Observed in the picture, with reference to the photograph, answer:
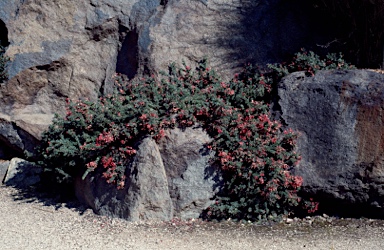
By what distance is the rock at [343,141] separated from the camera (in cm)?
488

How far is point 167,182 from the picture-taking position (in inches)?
204

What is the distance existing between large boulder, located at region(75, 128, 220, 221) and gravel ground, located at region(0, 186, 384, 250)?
144 mm

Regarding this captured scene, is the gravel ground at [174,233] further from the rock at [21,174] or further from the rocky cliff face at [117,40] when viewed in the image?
the rocky cliff face at [117,40]

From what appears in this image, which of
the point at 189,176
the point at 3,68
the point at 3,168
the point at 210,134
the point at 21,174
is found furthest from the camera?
the point at 3,68

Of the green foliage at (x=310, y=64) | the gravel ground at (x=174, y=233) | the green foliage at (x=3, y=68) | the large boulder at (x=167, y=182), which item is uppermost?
the green foliage at (x=310, y=64)

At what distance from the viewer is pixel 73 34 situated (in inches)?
283

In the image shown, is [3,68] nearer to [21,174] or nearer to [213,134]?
[21,174]

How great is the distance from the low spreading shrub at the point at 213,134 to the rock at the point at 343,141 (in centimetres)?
18

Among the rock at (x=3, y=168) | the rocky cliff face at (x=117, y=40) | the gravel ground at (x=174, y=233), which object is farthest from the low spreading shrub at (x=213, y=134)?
the rock at (x=3, y=168)

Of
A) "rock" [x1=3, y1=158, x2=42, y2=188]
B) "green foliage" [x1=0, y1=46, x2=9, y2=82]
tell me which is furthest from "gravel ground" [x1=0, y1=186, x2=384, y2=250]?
"green foliage" [x1=0, y1=46, x2=9, y2=82]

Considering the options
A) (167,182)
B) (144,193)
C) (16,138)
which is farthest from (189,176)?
(16,138)

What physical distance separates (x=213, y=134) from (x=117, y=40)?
9.02ft

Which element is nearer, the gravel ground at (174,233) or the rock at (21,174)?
the gravel ground at (174,233)

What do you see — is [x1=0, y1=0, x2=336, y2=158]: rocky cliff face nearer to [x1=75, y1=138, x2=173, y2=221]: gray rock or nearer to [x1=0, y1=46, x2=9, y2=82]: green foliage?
[x1=0, y1=46, x2=9, y2=82]: green foliage
